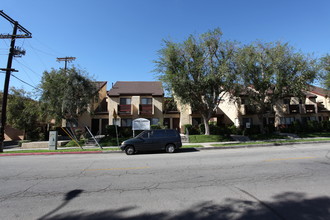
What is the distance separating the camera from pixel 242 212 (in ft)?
11.0

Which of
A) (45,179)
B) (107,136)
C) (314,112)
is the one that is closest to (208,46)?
(107,136)

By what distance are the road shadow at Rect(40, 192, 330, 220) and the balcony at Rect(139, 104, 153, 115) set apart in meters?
22.1

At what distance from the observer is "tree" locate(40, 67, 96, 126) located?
18.7 meters

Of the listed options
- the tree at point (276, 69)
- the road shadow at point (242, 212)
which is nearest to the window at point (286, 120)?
the tree at point (276, 69)

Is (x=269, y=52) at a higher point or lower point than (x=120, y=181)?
higher

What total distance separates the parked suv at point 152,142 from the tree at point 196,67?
22.1ft

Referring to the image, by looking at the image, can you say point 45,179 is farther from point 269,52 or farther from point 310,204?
point 269,52

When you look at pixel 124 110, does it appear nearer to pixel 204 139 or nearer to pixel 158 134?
pixel 204 139

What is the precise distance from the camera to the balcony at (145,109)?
25.7 metres

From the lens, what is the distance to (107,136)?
70.2 feet

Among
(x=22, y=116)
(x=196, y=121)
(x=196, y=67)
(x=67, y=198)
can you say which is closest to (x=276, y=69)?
(x=196, y=67)

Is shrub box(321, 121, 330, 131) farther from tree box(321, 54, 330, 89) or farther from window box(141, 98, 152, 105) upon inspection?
window box(141, 98, 152, 105)

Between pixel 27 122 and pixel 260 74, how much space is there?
31.0 m

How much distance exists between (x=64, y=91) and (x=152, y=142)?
42.0ft
